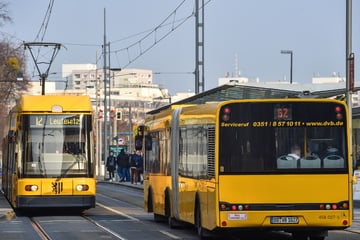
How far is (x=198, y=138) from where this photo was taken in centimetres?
1886

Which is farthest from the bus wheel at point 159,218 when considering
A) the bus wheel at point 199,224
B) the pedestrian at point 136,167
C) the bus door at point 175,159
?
the pedestrian at point 136,167

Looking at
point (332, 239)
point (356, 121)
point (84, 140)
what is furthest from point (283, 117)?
point (356, 121)

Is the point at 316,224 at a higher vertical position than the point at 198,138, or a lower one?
lower

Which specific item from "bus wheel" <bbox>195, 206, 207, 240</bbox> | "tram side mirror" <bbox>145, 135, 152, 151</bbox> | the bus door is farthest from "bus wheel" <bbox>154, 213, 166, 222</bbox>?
"bus wheel" <bbox>195, 206, 207, 240</bbox>

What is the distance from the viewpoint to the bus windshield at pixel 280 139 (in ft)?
56.2

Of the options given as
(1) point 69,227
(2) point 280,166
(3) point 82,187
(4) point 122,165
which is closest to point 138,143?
(3) point 82,187

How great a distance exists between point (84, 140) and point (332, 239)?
9.51 meters

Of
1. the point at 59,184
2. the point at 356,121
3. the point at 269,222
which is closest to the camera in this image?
the point at 269,222

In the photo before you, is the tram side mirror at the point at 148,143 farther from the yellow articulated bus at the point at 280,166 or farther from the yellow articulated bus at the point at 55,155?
the yellow articulated bus at the point at 280,166

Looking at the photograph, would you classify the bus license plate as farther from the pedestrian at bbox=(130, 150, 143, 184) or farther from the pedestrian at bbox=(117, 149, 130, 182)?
the pedestrian at bbox=(117, 149, 130, 182)

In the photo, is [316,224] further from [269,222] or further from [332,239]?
[332,239]

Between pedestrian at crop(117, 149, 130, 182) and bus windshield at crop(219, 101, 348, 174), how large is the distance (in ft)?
120

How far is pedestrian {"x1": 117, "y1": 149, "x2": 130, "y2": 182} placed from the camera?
176 feet

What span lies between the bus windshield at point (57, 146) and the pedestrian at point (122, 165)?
2643 centimetres
